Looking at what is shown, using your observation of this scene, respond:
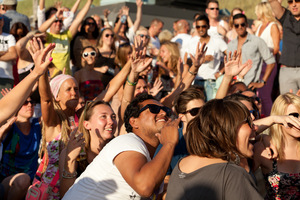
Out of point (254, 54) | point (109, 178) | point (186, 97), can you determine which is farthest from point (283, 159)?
point (254, 54)

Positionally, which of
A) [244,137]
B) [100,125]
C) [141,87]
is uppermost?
[244,137]

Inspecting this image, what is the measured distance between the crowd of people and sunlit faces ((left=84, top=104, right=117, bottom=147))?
1cm

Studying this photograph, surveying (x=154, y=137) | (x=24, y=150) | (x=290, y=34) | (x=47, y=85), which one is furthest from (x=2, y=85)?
(x=290, y=34)

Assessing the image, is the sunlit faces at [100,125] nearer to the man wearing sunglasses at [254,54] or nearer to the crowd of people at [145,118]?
the crowd of people at [145,118]

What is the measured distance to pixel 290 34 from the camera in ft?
24.2

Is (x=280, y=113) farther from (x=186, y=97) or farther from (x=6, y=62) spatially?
(x=6, y=62)

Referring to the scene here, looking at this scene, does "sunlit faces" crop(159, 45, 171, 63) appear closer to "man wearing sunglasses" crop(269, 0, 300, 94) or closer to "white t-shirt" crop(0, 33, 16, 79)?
"man wearing sunglasses" crop(269, 0, 300, 94)

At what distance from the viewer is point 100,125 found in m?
4.93

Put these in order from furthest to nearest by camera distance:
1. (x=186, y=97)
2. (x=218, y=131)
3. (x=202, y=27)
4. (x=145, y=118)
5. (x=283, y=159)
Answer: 1. (x=202, y=27)
2. (x=186, y=97)
3. (x=283, y=159)
4. (x=145, y=118)
5. (x=218, y=131)

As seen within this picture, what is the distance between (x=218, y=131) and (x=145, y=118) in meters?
1.25

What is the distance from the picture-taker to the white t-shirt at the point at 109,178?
327 cm

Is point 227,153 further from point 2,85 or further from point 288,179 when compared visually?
point 2,85

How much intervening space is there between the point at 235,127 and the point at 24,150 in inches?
144

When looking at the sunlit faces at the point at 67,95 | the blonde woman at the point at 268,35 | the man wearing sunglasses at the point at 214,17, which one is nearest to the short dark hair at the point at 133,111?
the sunlit faces at the point at 67,95
